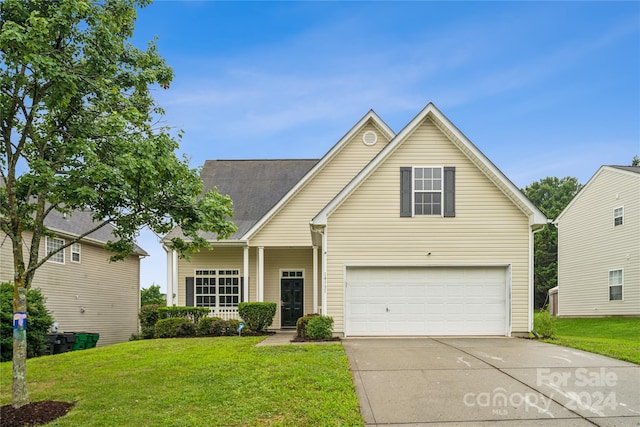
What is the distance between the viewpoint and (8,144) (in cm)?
739

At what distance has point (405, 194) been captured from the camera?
46.3 feet

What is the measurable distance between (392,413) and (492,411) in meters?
1.35

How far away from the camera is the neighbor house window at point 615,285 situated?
880 inches

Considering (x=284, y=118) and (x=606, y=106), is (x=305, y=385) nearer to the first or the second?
(x=284, y=118)

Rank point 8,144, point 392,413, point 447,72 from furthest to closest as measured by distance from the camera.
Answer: point 447,72 → point 8,144 → point 392,413

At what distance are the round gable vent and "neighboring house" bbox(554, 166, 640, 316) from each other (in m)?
12.3

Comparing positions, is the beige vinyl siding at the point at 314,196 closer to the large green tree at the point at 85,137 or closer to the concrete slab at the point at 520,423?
the large green tree at the point at 85,137

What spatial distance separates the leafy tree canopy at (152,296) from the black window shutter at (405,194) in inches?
1023

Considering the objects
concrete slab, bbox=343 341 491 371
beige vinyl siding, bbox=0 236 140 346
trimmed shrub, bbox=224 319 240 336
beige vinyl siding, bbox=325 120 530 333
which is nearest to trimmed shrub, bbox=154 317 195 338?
trimmed shrub, bbox=224 319 240 336

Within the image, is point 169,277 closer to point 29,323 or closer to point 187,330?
point 187,330

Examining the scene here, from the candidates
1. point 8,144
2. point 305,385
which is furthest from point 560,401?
point 8,144

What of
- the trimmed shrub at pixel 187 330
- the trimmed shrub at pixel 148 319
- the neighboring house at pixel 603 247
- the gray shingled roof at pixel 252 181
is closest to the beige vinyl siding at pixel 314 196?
the gray shingled roof at pixel 252 181

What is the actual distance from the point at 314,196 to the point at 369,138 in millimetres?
3050

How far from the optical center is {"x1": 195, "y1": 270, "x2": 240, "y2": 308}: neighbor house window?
1864 cm
